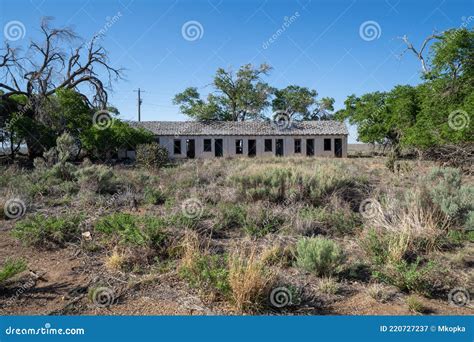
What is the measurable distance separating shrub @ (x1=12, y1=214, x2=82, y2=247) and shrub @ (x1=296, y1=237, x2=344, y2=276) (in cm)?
387

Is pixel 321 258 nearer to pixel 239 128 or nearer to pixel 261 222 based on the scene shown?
pixel 261 222

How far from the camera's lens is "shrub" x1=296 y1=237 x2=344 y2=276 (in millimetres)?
4953

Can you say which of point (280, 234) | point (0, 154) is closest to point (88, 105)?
point (0, 154)

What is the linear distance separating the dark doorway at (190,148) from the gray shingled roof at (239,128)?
896mm

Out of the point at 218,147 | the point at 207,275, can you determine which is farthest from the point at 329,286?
the point at 218,147

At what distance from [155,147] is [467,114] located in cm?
1381

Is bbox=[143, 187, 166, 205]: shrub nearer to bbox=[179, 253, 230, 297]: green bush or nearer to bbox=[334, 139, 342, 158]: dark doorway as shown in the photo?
bbox=[179, 253, 230, 297]: green bush

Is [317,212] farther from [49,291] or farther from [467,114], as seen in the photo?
[467,114]

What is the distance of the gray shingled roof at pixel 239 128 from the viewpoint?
33.8 metres

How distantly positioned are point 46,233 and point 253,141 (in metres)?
28.5

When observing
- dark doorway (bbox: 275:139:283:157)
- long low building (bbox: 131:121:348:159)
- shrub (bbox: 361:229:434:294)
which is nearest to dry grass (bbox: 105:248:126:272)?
shrub (bbox: 361:229:434:294)

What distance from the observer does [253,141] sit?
3397 cm

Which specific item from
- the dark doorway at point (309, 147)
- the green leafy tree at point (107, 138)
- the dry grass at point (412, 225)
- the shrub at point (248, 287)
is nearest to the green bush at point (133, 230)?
the shrub at point (248, 287)

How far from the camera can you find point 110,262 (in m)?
5.12
